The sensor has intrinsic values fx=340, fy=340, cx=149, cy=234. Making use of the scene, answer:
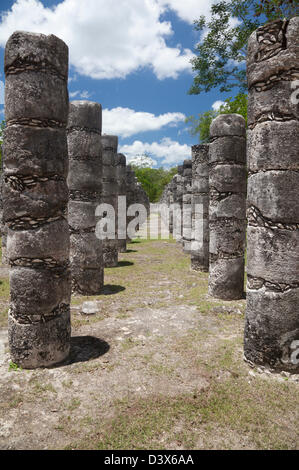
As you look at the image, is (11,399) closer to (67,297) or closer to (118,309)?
(67,297)

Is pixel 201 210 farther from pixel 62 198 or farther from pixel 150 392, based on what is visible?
pixel 150 392

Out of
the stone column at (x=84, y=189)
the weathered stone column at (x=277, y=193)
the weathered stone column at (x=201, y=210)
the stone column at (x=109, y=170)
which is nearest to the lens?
the weathered stone column at (x=277, y=193)

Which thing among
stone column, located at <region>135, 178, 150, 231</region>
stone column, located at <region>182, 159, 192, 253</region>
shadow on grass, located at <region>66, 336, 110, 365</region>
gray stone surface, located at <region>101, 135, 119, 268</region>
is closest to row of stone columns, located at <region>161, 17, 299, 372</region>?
shadow on grass, located at <region>66, 336, 110, 365</region>

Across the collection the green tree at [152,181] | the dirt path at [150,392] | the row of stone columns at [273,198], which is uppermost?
the green tree at [152,181]

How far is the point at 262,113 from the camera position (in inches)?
200

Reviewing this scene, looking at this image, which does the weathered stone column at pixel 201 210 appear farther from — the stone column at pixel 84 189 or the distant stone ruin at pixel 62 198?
the distant stone ruin at pixel 62 198

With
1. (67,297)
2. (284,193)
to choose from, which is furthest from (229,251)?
(67,297)

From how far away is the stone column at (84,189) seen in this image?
356 inches

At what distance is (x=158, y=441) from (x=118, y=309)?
4513mm

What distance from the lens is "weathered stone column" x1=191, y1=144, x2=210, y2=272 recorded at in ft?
39.3

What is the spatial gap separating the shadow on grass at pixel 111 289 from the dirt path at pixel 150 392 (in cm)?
193

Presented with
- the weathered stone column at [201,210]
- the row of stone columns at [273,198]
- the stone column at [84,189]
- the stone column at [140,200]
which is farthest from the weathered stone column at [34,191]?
the stone column at [140,200]
